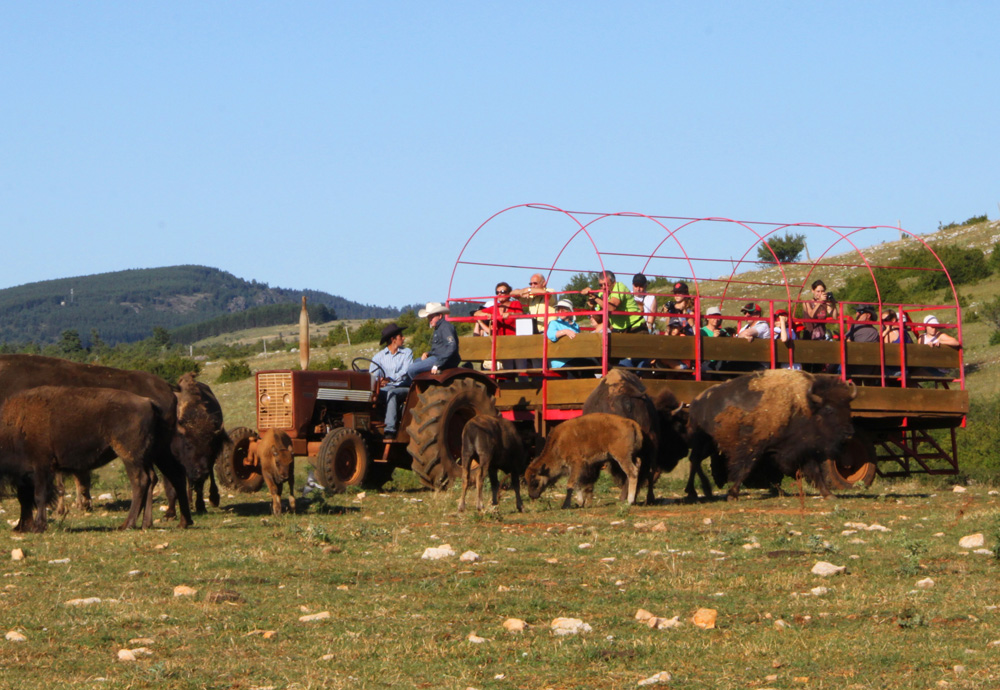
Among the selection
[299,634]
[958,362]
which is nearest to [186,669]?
[299,634]

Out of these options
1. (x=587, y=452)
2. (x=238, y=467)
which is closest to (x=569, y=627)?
(x=587, y=452)

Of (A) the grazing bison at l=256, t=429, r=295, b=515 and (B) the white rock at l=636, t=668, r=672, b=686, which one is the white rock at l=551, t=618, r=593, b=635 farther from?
(A) the grazing bison at l=256, t=429, r=295, b=515

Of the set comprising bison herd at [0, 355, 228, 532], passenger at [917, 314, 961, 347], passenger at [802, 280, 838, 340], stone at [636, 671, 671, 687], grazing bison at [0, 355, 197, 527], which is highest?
passenger at [802, 280, 838, 340]

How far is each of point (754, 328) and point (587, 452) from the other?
17.7 feet

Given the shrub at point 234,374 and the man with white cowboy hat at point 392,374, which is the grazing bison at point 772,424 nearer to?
the man with white cowboy hat at point 392,374

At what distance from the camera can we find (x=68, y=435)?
12.3 meters

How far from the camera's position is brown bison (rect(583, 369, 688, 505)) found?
47.0 ft

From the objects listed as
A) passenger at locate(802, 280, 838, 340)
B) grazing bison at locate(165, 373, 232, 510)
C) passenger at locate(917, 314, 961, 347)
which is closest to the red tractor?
grazing bison at locate(165, 373, 232, 510)

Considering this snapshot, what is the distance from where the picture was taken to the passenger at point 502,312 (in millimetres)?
17828

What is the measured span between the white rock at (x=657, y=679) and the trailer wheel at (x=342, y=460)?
11.2 m

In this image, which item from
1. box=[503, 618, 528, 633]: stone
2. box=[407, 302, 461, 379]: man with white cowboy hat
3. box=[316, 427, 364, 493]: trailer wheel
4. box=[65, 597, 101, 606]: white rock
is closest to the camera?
box=[503, 618, 528, 633]: stone

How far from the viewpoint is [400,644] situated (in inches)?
274

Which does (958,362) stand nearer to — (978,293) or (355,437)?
(355,437)

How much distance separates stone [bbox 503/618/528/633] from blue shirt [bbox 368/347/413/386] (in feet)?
33.3
